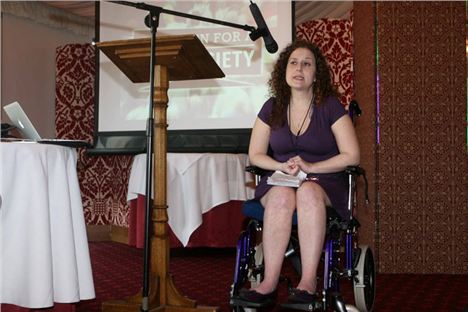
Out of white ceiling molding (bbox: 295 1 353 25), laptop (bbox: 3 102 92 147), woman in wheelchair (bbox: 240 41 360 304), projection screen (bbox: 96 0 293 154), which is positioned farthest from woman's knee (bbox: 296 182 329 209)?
white ceiling molding (bbox: 295 1 353 25)

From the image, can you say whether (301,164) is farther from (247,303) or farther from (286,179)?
(247,303)

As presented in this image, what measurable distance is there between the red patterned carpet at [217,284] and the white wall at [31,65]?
9.33ft

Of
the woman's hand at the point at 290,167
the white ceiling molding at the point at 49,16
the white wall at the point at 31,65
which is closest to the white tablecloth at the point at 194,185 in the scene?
the woman's hand at the point at 290,167

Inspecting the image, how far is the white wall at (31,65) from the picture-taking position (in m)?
6.47

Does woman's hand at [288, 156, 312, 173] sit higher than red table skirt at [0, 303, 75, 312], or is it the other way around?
woman's hand at [288, 156, 312, 173]

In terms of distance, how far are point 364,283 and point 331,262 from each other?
0.39 metres

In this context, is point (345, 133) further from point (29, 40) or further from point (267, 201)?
point (29, 40)

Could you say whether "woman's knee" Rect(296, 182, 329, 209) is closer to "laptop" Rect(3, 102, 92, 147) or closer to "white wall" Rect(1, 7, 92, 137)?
"laptop" Rect(3, 102, 92, 147)

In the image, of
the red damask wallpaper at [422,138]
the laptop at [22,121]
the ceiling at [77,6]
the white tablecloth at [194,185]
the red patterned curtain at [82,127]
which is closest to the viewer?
the laptop at [22,121]

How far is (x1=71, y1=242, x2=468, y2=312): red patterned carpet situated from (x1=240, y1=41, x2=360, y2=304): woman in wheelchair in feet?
1.78

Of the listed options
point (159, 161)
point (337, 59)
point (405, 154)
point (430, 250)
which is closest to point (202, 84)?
point (337, 59)

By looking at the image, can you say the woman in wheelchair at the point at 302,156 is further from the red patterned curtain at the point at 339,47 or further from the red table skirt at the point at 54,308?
the red patterned curtain at the point at 339,47

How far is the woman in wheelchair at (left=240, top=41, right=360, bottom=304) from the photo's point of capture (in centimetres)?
217

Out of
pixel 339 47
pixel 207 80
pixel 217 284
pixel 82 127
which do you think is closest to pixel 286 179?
pixel 217 284
